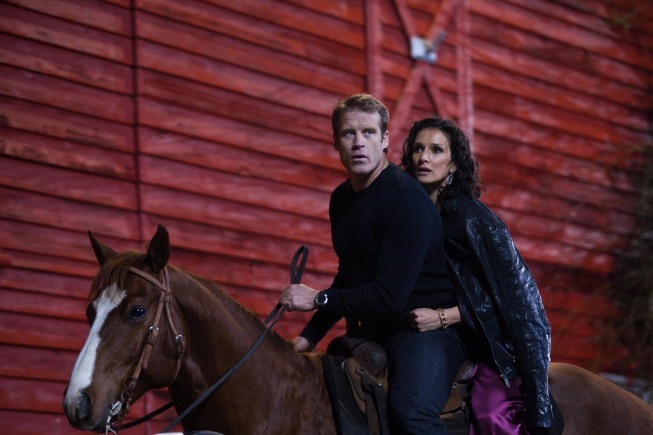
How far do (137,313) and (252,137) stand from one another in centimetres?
354

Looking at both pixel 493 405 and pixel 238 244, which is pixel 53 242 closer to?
pixel 238 244

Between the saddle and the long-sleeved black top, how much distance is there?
128 mm

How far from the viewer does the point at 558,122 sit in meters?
9.02

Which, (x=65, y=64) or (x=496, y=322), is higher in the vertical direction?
(x=65, y=64)

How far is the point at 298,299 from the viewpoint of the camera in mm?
3588

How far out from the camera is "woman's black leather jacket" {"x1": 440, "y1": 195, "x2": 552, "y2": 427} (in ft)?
12.3

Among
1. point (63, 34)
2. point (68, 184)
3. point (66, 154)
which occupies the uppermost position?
Answer: point (63, 34)

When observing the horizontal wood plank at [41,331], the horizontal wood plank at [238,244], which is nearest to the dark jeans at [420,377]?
the horizontal wood plank at [41,331]

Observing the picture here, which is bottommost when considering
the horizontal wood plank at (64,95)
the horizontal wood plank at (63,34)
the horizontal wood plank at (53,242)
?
the horizontal wood plank at (53,242)

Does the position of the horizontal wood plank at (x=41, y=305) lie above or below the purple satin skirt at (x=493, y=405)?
above

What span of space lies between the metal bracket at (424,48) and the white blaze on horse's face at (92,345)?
16.7ft

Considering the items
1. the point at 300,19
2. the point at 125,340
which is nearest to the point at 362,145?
the point at 125,340

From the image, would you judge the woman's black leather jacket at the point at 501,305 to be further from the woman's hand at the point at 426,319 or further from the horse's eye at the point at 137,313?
the horse's eye at the point at 137,313

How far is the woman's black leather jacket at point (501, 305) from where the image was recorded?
3.74 meters
